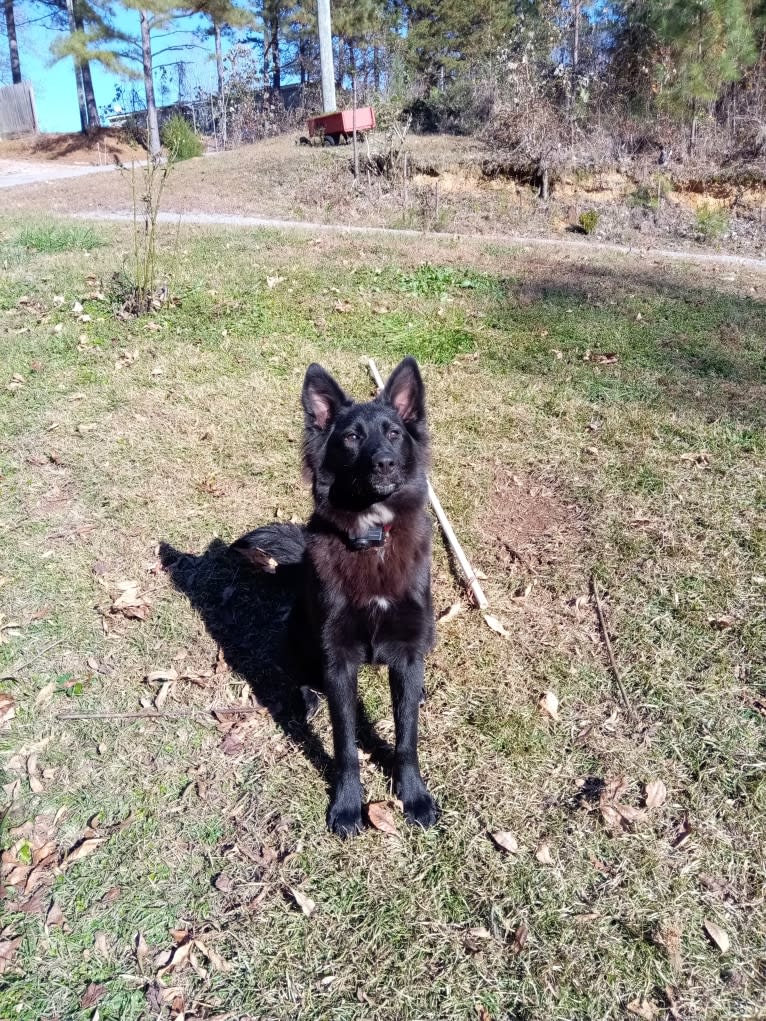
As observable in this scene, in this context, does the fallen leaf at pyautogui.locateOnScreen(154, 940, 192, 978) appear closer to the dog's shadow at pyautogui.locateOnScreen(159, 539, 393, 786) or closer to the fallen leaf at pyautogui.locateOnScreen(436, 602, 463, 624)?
the dog's shadow at pyautogui.locateOnScreen(159, 539, 393, 786)

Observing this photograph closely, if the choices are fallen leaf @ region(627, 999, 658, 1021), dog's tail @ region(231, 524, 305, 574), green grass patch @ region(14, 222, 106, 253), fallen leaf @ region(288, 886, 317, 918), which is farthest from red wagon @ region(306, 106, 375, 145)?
fallen leaf @ region(627, 999, 658, 1021)

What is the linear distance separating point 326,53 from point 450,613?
18223 millimetres

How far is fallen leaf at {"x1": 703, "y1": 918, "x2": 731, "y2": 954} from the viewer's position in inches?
77.5

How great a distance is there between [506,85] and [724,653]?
16.3 metres

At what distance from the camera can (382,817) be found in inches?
96.2

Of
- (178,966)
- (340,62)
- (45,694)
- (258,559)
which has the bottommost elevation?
(178,966)

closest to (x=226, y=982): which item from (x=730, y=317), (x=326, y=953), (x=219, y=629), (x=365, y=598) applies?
(x=326, y=953)

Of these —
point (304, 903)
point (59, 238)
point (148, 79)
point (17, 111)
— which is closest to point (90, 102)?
point (17, 111)

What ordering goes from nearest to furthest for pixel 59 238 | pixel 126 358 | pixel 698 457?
pixel 698 457
pixel 126 358
pixel 59 238

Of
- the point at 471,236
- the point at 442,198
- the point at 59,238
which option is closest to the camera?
the point at 59,238

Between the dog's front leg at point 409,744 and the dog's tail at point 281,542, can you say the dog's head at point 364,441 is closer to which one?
the dog's front leg at point 409,744

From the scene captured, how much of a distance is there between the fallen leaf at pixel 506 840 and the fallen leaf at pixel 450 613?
3.78ft

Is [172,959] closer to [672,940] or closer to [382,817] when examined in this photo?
[382,817]

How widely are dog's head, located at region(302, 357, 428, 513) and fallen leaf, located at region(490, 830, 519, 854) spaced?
1.24m
